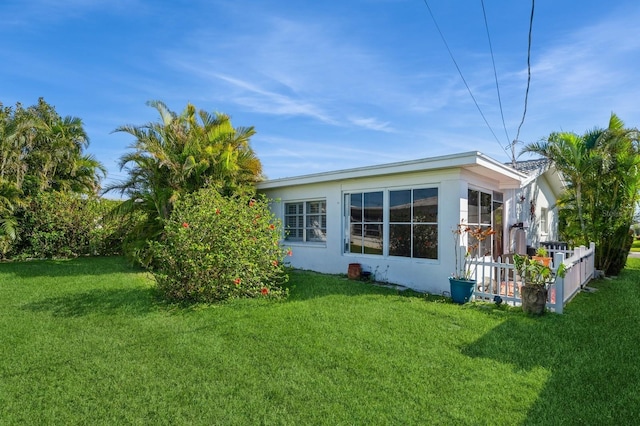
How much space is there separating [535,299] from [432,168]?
3196mm

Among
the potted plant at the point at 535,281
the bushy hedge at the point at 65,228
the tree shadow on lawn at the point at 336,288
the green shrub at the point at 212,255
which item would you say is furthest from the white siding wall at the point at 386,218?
the bushy hedge at the point at 65,228

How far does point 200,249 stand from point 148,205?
18.9 ft

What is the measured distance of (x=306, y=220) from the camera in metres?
11.1

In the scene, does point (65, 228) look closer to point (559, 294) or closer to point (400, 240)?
point (400, 240)

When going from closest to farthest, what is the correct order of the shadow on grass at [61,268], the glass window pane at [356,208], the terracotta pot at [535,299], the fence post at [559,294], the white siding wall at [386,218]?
1. the terracotta pot at [535,299]
2. the fence post at [559,294]
3. the white siding wall at [386,218]
4. the glass window pane at [356,208]
5. the shadow on grass at [61,268]

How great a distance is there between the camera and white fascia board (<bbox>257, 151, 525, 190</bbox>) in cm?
727

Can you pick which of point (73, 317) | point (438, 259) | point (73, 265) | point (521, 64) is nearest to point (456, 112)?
point (521, 64)

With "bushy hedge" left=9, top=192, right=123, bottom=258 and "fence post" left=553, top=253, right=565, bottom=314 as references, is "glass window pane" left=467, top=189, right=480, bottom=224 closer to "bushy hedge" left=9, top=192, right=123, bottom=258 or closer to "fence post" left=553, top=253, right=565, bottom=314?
"fence post" left=553, top=253, right=565, bottom=314

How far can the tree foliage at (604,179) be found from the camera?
10.1 meters

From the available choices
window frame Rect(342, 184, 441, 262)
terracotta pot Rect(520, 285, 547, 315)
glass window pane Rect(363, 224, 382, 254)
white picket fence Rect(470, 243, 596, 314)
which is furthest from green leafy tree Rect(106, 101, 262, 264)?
Result: terracotta pot Rect(520, 285, 547, 315)

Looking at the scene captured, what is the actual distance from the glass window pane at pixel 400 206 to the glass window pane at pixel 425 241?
370 millimetres

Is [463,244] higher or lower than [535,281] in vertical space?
higher

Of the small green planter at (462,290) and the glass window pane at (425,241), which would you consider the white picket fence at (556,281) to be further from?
the glass window pane at (425,241)

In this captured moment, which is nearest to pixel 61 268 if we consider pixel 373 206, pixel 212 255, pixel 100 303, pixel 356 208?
pixel 100 303
